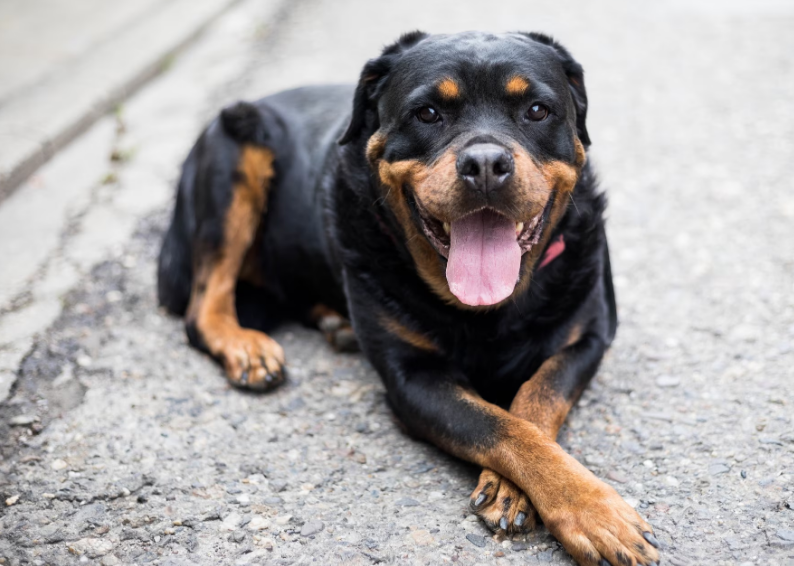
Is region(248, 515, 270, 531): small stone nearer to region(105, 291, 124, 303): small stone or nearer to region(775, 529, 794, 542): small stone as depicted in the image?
region(775, 529, 794, 542): small stone

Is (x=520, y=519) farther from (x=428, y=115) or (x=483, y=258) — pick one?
(x=428, y=115)

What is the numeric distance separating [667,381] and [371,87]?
1.66m

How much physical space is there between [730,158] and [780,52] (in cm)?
225

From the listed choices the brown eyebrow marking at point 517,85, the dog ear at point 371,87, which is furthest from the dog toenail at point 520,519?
the dog ear at point 371,87

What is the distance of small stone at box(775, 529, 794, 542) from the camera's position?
2330 millimetres

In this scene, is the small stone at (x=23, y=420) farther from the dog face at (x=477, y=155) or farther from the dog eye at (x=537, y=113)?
the dog eye at (x=537, y=113)

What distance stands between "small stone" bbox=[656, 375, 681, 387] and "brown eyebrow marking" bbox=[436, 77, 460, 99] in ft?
4.72

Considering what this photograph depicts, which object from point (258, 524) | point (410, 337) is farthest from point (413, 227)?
point (258, 524)

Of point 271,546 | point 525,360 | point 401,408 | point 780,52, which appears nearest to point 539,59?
point 525,360

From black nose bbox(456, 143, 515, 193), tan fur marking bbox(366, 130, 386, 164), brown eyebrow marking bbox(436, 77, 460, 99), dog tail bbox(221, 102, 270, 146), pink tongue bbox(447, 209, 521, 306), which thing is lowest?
dog tail bbox(221, 102, 270, 146)

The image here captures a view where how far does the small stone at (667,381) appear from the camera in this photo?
3.24 m

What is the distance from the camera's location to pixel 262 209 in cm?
395

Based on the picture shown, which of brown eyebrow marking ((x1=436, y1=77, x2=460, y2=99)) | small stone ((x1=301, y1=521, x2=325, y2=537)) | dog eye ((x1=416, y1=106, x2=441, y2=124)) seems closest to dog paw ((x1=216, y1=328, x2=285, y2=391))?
small stone ((x1=301, y1=521, x2=325, y2=537))

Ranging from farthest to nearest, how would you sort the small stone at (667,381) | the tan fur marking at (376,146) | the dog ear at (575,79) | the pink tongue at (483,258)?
1. the small stone at (667,381)
2. the dog ear at (575,79)
3. the tan fur marking at (376,146)
4. the pink tongue at (483,258)
